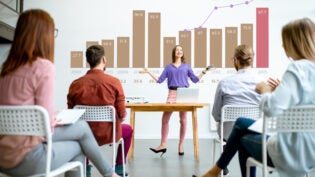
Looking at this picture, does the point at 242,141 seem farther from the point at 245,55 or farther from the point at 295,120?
the point at 245,55

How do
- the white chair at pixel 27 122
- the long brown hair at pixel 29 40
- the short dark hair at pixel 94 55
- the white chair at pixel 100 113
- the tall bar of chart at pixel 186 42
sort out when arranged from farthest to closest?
1. the tall bar of chart at pixel 186 42
2. the short dark hair at pixel 94 55
3. the white chair at pixel 100 113
4. the long brown hair at pixel 29 40
5. the white chair at pixel 27 122

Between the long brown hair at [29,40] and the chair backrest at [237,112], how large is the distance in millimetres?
1326

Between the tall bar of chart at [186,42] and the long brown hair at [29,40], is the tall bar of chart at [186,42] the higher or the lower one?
the higher one

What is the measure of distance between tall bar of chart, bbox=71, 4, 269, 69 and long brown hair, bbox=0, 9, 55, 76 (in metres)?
4.10

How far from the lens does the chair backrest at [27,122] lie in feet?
3.97

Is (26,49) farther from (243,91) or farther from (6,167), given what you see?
(243,91)

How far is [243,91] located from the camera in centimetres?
233

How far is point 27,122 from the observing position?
48.3 inches

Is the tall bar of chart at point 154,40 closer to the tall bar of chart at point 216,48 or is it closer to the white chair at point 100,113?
the tall bar of chart at point 216,48

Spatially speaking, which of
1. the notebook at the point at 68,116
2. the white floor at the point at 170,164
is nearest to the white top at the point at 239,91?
the white floor at the point at 170,164

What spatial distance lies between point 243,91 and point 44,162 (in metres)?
1.55

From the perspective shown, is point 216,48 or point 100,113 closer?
point 100,113

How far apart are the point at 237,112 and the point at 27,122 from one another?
1.45 m

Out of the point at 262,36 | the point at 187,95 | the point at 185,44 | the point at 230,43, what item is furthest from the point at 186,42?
the point at 187,95
